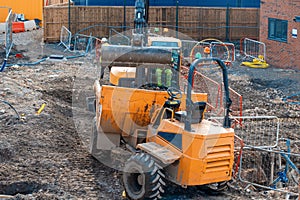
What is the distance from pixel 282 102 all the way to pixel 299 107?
1002 mm

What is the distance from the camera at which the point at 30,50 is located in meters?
31.1

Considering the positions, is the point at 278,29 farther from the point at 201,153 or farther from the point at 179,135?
the point at 201,153

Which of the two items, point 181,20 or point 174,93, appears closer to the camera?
point 174,93

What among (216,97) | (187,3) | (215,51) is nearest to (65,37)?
(215,51)

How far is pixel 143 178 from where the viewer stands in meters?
11.6

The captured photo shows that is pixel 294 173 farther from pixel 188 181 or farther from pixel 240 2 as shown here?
pixel 240 2

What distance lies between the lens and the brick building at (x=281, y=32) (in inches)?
1111

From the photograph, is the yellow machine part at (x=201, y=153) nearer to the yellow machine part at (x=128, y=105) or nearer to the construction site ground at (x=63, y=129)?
the construction site ground at (x=63, y=129)

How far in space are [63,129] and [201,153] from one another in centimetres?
663

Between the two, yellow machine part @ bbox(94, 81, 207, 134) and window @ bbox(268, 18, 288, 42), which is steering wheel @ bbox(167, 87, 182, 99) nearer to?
yellow machine part @ bbox(94, 81, 207, 134)

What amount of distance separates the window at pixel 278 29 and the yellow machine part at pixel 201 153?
18357 millimetres

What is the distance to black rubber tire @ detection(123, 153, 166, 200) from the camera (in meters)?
11.5

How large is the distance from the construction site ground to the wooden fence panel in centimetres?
515

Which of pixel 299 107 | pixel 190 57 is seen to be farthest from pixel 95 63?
pixel 299 107
